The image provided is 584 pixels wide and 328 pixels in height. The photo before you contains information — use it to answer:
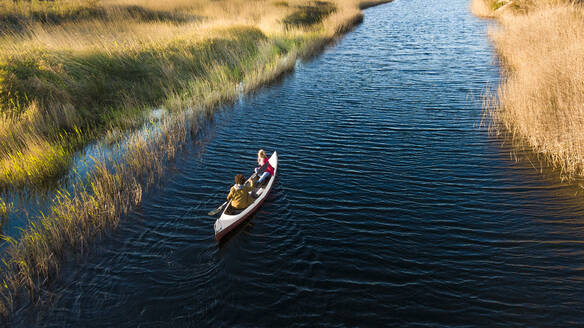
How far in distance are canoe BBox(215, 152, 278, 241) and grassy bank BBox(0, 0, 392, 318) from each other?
8.51ft

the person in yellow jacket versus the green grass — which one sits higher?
the green grass

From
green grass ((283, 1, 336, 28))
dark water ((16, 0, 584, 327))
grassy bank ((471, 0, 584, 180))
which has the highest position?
green grass ((283, 1, 336, 28))

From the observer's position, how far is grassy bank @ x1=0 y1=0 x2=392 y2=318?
25.3ft

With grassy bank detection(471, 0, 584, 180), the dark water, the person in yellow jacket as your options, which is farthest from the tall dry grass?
grassy bank detection(471, 0, 584, 180)

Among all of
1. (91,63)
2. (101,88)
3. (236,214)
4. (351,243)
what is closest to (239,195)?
(236,214)

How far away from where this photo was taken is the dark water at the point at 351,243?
5906 millimetres

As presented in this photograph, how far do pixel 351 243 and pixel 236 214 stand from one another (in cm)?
262

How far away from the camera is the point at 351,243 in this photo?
7.45 m

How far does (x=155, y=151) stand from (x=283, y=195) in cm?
485

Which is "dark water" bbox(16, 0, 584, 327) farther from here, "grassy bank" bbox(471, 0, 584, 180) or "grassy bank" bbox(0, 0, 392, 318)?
"grassy bank" bbox(471, 0, 584, 180)

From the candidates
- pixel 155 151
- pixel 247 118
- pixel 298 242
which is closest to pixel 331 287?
pixel 298 242

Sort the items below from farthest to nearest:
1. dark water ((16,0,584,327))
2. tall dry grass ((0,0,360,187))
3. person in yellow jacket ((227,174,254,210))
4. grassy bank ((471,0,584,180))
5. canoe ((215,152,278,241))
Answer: tall dry grass ((0,0,360,187)) < grassy bank ((471,0,584,180)) < person in yellow jacket ((227,174,254,210)) < canoe ((215,152,278,241)) < dark water ((16,0,584,327))

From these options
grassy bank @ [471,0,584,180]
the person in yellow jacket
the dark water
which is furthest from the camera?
grassy bank @ [471,0,584,180]

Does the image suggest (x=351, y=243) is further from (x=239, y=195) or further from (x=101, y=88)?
(x=101, y=88)
